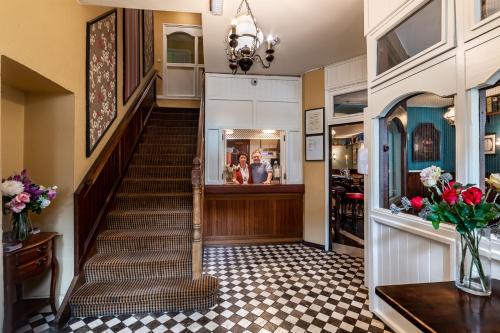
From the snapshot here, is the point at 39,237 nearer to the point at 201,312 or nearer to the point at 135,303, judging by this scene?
the point at 135,303

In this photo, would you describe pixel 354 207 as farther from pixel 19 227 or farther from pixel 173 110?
pixel 19 227

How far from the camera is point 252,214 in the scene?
4.69m

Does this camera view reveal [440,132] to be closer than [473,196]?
No

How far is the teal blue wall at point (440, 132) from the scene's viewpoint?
5.82 ft

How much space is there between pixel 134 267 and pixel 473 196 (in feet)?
9.55

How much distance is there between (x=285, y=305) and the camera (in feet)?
8.73

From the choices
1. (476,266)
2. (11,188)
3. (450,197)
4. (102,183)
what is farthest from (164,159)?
(476,266)

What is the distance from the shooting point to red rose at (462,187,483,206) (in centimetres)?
113

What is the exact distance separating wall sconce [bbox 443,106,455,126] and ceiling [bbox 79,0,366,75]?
60.2 inches

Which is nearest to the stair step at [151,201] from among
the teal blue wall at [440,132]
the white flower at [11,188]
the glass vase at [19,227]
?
the glass vase at [19,227]

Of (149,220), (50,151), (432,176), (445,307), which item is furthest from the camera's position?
(149,220)

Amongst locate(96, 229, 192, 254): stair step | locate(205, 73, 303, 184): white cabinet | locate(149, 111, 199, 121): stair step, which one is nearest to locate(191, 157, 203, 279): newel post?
locate(96, 229, 192, 254): stair step

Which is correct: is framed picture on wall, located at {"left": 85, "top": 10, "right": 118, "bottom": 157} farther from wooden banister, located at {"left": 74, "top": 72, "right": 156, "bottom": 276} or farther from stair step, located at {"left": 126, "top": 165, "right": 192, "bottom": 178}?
stair step, located at {"left": 126, "top": 165, "right": 192, "bottom": 178}

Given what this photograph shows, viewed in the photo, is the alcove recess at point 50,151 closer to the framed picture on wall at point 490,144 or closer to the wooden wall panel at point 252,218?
the wooden wall panel at point 252,218
